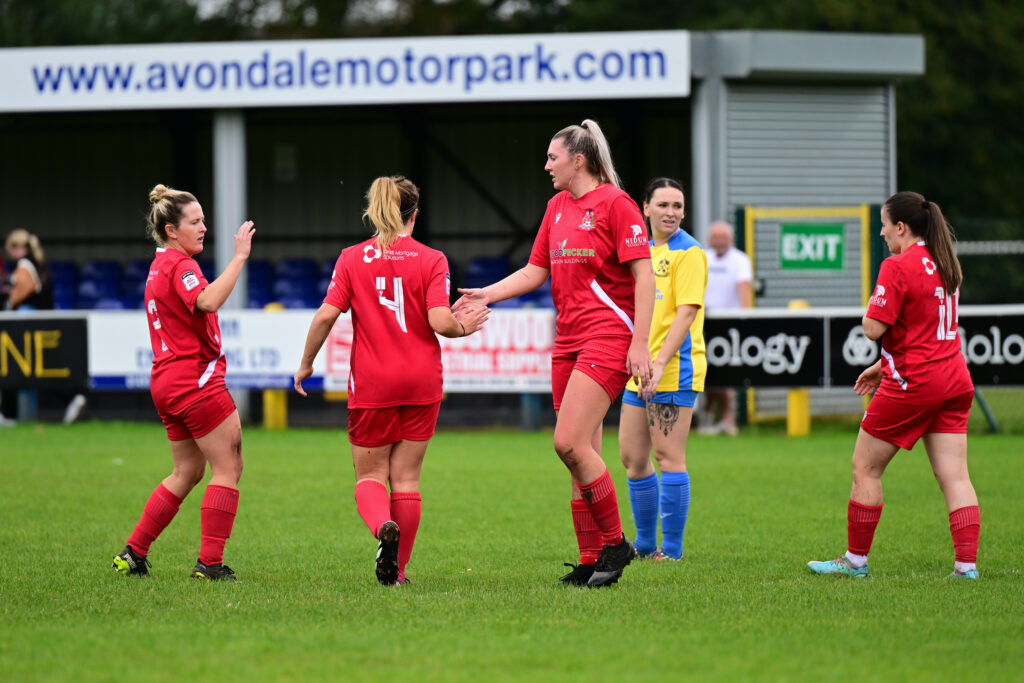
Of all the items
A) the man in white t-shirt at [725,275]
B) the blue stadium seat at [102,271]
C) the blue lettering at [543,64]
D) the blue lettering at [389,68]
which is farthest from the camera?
the blue stadium seat at [102,271]

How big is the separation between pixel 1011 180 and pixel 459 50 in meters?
22.5

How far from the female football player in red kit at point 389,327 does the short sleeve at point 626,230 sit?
0.72m

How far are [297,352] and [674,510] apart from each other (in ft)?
28.4

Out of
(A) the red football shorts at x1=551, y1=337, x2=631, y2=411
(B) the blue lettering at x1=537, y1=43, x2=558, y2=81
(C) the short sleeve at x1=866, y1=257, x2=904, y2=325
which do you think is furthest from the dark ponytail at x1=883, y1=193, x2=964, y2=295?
(B) the blue lettering at x1=537, y1=43, x2=558, y2=81

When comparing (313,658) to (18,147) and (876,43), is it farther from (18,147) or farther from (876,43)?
(18,147)

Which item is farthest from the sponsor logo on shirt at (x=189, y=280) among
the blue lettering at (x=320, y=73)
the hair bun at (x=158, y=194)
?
the blue lettering at (x=320, y=73)

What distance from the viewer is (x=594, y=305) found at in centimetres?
623

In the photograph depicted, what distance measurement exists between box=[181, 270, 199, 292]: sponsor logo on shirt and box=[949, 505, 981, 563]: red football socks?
152 inches

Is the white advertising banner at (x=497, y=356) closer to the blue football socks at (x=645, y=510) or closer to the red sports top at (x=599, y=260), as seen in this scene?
the blue football socks at (x=645, y=510)

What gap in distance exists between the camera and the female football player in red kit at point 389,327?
6.27 m

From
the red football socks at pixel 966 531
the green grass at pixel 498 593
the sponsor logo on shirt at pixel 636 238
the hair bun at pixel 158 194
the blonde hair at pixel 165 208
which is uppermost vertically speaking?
the hair bun at pixel 158 194

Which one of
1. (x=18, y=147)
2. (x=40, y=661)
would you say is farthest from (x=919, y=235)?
(x=18, y=147)

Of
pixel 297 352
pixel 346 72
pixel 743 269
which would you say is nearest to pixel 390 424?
pixel 743 269

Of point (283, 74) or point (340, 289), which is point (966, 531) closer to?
point (340, 289)
